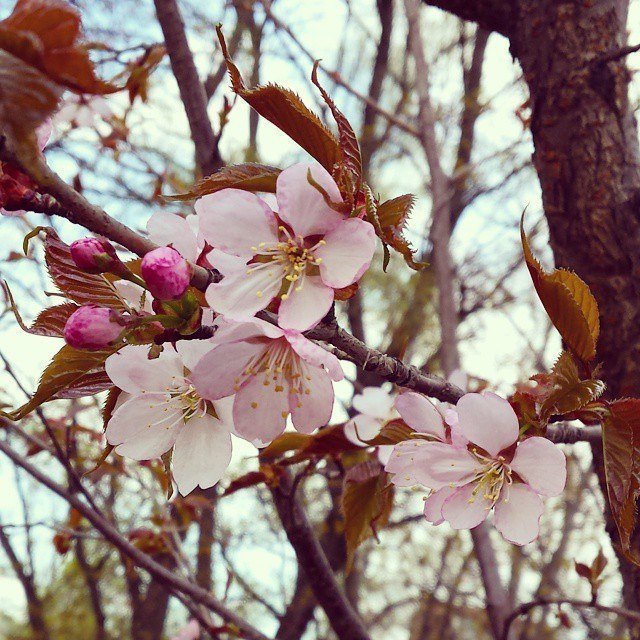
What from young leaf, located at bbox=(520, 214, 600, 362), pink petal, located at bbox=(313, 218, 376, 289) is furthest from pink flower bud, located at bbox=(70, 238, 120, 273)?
young leaf, located at bbox=(520, 214, 600, 362)

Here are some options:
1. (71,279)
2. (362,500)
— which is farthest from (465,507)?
(71,279)

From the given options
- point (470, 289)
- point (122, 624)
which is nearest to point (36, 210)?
point (470, 289)

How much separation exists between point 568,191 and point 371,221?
0.47 metres

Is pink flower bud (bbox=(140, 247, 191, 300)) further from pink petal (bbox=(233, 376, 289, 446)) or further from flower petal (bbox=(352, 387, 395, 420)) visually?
flower petal (bbox=(352, 387, 395, 420))

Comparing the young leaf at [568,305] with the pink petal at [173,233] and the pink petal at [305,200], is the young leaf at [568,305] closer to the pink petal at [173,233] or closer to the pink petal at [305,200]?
the pink petal at [305,200]

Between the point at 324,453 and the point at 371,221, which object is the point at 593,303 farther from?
the point at 324,453

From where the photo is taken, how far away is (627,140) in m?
0.76

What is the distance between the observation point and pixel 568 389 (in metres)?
0.44

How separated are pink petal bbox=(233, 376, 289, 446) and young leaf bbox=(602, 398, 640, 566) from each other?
0.22m

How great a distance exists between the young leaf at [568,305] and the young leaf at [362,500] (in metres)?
0.23

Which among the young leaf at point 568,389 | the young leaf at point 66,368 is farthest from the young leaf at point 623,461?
the young leaf at point 66,368

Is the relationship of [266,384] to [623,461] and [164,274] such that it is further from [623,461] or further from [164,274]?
[623,461]

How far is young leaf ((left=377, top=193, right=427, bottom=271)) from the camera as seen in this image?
0.39 metres

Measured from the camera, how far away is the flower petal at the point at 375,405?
33.6 inches
